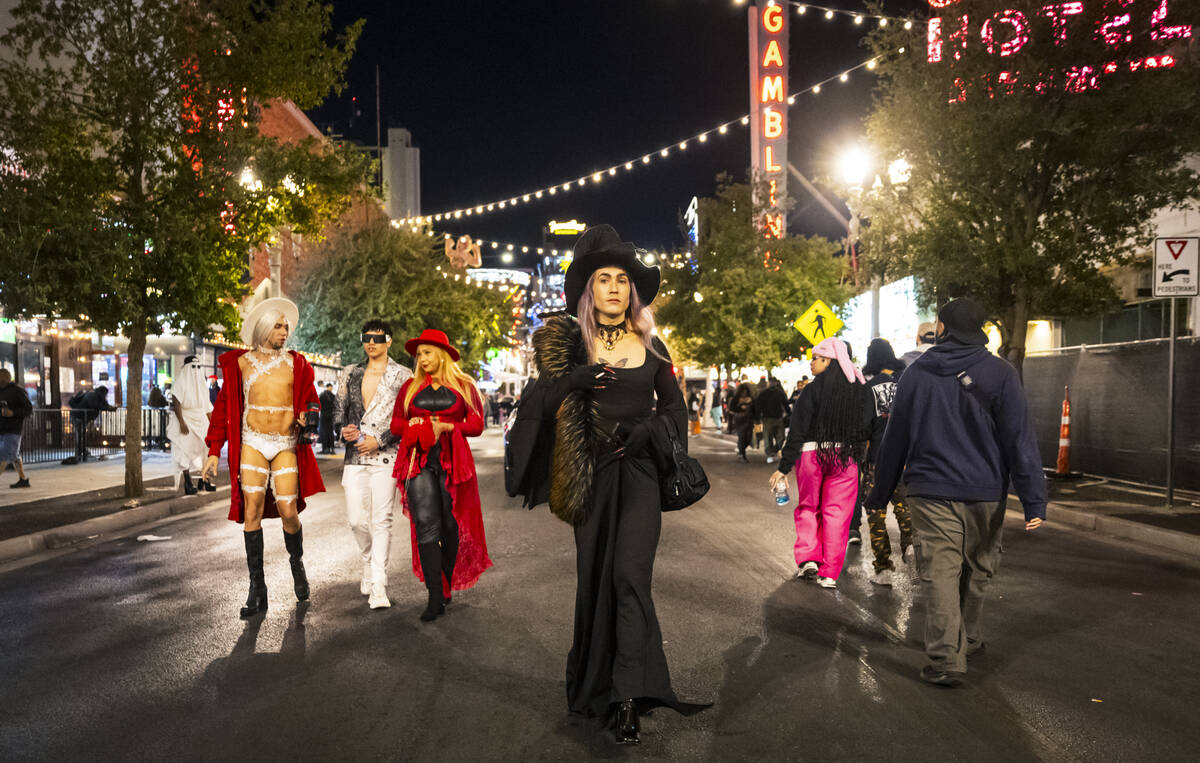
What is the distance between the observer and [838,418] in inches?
275

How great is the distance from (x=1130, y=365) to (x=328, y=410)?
56.1 feet

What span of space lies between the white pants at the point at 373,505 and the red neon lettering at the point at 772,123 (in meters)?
39.2

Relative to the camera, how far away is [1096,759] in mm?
3564

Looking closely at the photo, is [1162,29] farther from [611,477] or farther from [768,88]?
[768,88]

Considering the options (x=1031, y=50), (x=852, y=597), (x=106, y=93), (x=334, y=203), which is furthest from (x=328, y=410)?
(x=852, y=597)

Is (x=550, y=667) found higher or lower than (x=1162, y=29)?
lower

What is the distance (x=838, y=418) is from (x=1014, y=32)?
9237 millimetres

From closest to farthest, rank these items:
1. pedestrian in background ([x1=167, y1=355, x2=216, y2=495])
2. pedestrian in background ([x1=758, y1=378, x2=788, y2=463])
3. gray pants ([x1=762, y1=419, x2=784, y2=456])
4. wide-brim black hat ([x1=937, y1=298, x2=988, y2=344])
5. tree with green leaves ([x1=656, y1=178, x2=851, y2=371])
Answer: wide-brim black hat ([x1=937, y1=298, x2=988, y2=344]) → pedestrian in background ([x1=167, y1=355, x2=216, y2=495]) → pedestrian in background ([x1=758, y1=378, x2=788, y2=463]) → gray pants ([x1=762, y1=419, x2=784, y2=456]) → tree with green leaves ([x1=656, y1=178, x2=851, y2=371])

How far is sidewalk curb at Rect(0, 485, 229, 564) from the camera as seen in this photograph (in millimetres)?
8711

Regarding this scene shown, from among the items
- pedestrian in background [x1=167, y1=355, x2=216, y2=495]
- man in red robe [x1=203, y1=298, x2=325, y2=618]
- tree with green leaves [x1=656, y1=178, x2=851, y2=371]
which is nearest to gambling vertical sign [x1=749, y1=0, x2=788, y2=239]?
tree with green leaves [x1=656, y1=178, x2=851, y2=371]

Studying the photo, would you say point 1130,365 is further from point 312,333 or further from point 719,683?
point 312,333

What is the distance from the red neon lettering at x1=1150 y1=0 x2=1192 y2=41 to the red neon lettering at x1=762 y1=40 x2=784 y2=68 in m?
32.4

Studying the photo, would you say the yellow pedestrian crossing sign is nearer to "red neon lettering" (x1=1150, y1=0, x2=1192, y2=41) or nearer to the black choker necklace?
"red neon lettering" (x1=1150, y1=0, x2=1192, y2=41)

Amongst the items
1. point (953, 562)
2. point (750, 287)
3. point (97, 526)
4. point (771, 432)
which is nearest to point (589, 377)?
point (953, 562)
